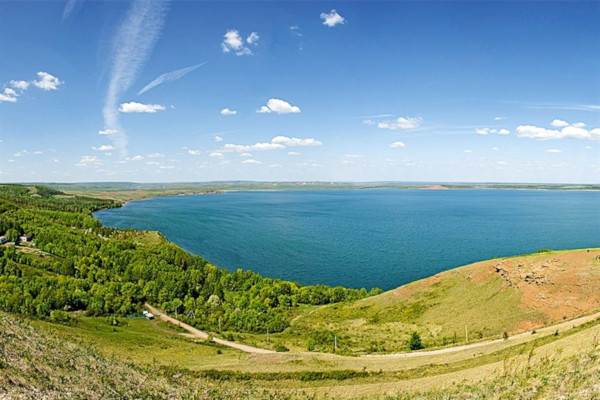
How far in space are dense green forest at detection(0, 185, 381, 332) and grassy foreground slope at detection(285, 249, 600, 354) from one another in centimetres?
828

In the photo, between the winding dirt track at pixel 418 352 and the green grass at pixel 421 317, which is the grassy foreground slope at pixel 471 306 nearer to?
the green grass at pixel 421 317

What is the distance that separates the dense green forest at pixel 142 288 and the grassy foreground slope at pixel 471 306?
8.28 m

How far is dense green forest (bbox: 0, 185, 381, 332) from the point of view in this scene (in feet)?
213

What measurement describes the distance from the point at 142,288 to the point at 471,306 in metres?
69.8

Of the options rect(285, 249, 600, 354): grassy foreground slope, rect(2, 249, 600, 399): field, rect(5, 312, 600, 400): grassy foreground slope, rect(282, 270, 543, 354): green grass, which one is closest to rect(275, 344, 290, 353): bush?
rect(2, 249, 600, 399): field

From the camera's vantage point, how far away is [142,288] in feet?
262

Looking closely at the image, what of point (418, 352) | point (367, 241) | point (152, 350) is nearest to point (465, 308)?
point (418, 352)

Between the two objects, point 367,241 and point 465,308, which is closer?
point 465,308

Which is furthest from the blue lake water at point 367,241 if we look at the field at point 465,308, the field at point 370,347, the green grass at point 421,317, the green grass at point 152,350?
the green grass at point 152,350

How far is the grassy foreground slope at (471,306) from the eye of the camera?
41719 mm

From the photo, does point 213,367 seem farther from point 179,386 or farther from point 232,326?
point 232,326

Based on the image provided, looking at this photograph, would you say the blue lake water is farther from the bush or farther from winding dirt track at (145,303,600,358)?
the bush

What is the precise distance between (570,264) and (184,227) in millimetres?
150553

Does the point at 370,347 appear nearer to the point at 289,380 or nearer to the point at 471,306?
the point at 471,306
